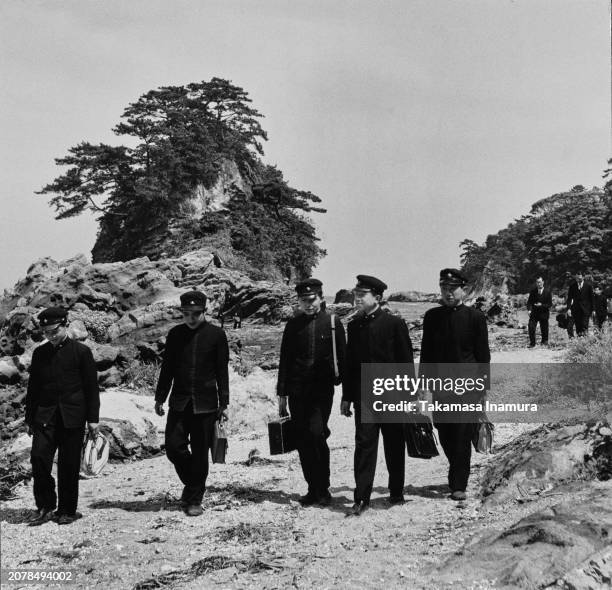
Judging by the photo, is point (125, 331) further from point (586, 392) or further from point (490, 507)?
point (490, 507)

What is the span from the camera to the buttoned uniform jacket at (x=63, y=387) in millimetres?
5926

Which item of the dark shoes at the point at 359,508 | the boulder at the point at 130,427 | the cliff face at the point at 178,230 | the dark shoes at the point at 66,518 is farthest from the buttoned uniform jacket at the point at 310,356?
the cliff face at the point at 178,230

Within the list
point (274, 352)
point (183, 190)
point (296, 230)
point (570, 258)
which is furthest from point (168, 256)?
point (570, 258)

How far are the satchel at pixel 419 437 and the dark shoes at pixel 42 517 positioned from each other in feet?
9.13

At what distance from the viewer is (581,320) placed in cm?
1569

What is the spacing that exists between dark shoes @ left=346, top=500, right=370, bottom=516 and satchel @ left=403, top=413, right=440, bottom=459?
0.54 m

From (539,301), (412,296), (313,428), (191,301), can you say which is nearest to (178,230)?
(412,296)

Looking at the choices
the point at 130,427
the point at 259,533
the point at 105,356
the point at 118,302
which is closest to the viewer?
the point at 259,533

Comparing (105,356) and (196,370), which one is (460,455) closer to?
(196,370)

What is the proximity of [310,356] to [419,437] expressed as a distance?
1.06 metres

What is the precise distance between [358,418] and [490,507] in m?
1.15

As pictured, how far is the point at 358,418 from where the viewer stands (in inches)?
232

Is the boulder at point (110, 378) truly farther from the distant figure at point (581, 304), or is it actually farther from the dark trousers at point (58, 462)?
the distant figure at point (581, 304)

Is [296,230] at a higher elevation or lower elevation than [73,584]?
higher
